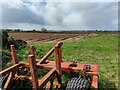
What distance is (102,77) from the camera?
20.6 ft

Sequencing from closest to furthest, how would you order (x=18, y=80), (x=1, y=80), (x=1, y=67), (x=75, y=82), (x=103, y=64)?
(x=75, y=82)
(x=1, y=80)
(x=18, y=80)
(x=1, y=67)
(x=103, y=64)

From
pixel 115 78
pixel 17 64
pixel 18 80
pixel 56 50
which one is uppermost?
pixel 56 50

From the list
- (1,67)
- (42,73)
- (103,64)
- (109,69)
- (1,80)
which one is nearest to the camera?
(1,80)

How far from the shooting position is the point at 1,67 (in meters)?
6.68

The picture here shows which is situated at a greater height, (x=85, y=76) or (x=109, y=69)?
(x=85, y=76)

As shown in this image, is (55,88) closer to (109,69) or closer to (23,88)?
(23,88)

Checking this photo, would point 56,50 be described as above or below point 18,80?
above

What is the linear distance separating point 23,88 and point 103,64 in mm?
4088

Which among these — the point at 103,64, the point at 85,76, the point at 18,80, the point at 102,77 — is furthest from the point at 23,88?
the point at 103,64

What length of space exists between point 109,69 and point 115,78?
101 centimetres

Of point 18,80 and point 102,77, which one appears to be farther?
point 102,77

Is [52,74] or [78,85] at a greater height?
[52,74]

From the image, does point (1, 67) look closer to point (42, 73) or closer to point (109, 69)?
point (42, 73)

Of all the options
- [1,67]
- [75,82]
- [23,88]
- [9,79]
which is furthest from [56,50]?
[1,67]
